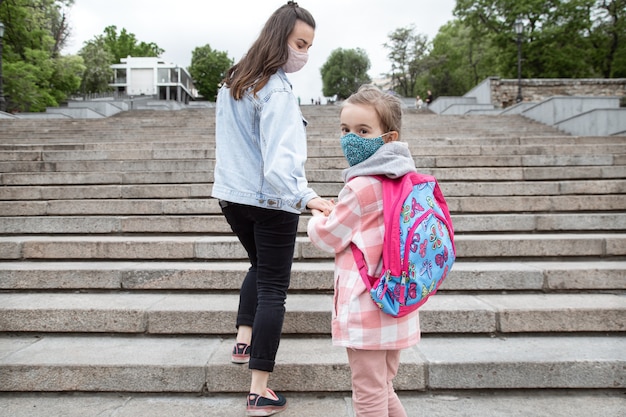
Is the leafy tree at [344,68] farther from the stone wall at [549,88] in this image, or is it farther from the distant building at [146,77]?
the stone wall at [549,88]

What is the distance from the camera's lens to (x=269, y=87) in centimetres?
203

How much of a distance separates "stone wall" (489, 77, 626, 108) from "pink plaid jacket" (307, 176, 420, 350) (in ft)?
72.6

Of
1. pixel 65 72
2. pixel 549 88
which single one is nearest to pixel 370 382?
pixel 549 88

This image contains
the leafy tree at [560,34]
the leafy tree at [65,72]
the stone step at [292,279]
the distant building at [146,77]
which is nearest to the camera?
the stone step at [292,279]

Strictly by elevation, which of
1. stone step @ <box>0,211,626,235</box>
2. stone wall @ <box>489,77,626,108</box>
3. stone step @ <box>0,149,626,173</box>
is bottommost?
stone step @ <box>0,211,626,235</box>

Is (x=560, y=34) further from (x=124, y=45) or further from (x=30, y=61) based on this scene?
(x=124, y=45)

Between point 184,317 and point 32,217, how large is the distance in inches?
105

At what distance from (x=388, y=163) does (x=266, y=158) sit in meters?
0.60

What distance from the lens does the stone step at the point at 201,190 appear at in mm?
5188

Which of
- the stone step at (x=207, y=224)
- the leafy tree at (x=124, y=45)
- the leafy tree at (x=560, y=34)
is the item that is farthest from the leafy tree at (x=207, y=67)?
the stone step at (x=207, y=224)

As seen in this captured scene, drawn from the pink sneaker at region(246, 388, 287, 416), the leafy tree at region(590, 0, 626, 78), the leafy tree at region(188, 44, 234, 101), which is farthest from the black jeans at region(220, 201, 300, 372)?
the leafy tree at region(188, 44, 234, 101)

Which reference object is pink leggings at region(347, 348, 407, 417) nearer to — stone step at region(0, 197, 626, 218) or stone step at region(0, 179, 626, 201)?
stone step at region(0, 197, 626, 218)

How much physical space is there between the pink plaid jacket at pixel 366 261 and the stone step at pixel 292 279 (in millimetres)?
1858

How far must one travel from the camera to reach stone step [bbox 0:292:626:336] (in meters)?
3.05
